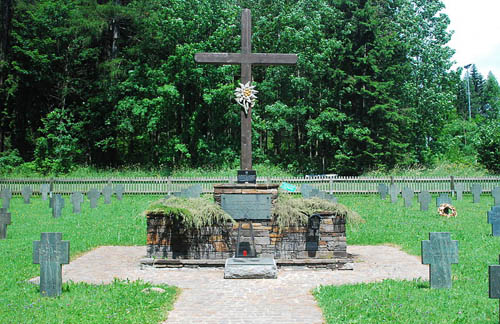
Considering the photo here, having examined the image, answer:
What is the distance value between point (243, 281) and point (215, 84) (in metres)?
27.5

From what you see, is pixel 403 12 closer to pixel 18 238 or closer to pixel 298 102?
pixel 298 102

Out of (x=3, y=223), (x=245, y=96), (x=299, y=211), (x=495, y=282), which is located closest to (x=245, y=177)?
(x=299, y=211)

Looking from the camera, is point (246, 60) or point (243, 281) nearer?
point (243, 281)

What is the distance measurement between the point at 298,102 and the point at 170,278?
28.8 meters

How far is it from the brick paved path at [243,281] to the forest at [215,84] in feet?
76.2

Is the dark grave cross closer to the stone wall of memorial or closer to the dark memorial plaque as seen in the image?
the stone wall of memorial

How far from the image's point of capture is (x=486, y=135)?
3284 centimetres

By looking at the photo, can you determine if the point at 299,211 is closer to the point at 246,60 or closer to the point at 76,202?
the point at 246,60

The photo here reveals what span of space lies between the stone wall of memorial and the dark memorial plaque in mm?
154

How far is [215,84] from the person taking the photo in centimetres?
3450

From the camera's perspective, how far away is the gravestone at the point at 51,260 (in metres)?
6.98

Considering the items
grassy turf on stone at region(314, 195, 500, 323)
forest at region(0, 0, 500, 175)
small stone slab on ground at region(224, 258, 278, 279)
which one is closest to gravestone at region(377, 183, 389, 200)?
forest at region(0, 0, 500, 175)

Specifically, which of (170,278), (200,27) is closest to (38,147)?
(200,27)

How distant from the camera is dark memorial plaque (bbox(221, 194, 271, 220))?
9.37m
